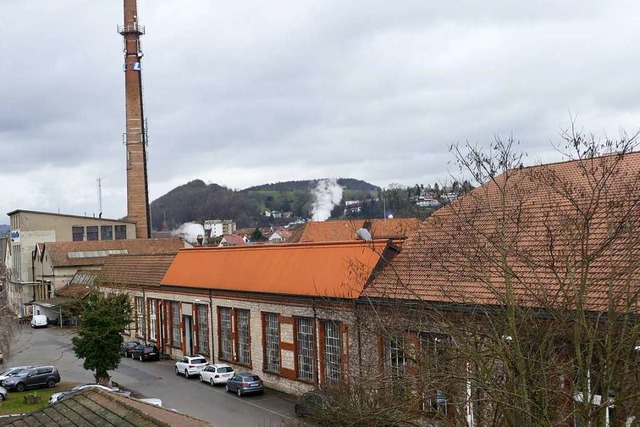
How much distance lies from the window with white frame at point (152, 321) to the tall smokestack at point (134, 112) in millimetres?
28407

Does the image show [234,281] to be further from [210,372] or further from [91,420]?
[91,420]

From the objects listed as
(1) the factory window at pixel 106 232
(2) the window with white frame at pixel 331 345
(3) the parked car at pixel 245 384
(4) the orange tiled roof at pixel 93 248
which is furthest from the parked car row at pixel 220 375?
(1) the factory window at pixel 106 232

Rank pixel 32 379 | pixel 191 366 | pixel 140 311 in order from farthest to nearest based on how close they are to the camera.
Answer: pixel 140 311 < pixel 191 366 < pixel 32 379

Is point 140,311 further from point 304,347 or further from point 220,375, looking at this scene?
point 304,347

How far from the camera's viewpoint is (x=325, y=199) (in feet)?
549

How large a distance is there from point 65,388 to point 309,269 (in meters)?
15.0

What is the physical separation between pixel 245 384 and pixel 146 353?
14.4m

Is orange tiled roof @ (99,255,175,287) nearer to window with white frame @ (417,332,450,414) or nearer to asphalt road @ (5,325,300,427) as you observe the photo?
asphalt road @ (5,325,300,427)

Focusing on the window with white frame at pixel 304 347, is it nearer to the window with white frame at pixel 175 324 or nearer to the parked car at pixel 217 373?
the parked car at pixel 217 373

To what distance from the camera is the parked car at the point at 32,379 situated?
36.2 meters

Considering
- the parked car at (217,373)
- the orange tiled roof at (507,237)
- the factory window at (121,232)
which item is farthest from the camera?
the factory window at (121,232)

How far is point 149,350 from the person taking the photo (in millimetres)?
45031

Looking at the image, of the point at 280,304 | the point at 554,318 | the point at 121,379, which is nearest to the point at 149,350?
the point at 121,379

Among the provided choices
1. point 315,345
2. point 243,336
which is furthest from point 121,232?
point 315,345
